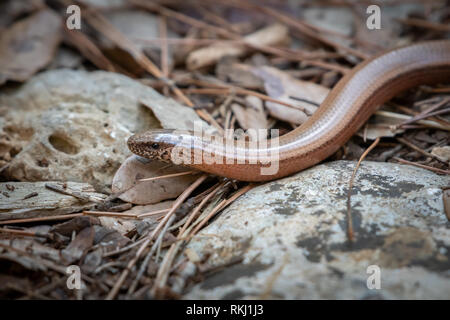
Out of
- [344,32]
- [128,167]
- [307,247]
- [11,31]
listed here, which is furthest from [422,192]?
[11,31]

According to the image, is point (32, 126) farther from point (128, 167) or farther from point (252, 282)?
point (252, 282)

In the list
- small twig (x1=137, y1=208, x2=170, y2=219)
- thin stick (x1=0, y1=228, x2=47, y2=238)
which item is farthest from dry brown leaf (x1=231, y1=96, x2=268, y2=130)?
thin stick (x1=0, y1=228, x2=47, y2=238)

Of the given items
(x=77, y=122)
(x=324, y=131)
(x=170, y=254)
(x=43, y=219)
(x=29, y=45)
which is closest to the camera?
(x=170, y=254)

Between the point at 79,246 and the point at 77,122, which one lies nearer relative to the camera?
the point at 79,246

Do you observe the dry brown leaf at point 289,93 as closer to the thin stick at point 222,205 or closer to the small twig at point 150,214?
the thin stick at point 222,205

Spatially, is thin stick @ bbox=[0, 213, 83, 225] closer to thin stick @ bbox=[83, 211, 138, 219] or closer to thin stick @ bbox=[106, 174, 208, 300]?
thin stick @ bbox=[83, 211, 138, 219]

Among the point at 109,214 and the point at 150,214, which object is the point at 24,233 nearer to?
the point at 109,214

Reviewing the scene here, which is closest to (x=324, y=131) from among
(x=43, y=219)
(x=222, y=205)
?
(x=222, y=205)
